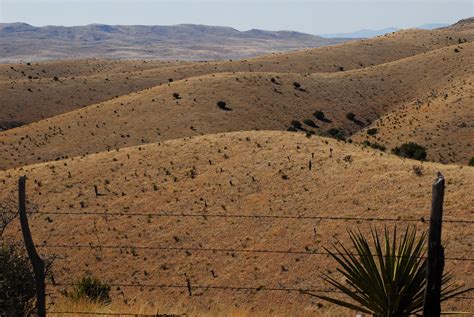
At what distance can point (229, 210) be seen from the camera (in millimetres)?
34500

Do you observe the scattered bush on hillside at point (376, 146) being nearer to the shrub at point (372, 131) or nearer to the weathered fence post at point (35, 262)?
the shrub at point (372, 131)

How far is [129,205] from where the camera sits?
3691cm

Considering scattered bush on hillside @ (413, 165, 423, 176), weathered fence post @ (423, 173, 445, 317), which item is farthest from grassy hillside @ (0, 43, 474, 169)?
weathered fence post @ (423, 173, 445, 317)

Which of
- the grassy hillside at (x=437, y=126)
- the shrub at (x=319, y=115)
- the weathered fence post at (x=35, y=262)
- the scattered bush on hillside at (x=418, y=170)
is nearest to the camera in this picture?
the weathered fence post at (x=35, y=262)

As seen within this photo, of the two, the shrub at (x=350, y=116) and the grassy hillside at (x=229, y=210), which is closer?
the grassy hillside at (x=229, y=210)

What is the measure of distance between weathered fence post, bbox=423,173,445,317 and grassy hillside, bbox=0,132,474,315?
15.1 m

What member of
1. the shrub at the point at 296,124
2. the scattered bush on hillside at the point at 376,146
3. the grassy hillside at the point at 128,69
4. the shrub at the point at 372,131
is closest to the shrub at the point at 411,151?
the scattered bush on hillside at the point at 376,146

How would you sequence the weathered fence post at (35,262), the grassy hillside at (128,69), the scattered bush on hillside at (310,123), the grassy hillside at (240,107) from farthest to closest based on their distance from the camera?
the grassy hillside at (128,69) < the scattered bush on hillside at (310,123) < the grassy hillside at (240,107) < the weathered fence post at (35,262)

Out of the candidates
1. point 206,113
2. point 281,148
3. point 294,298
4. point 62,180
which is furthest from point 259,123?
point 294,298

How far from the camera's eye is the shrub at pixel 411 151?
55644 millimetres

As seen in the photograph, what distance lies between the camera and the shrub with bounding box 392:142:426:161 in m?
55.6

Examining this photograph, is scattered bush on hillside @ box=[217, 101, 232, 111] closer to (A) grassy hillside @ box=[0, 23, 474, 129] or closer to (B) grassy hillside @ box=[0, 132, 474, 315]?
(B) grassy hillside @ box=[0, 132, 474, 315]

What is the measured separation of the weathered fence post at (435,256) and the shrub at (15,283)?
789cm

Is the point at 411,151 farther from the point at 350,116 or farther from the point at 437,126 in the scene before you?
the point at 350,116
